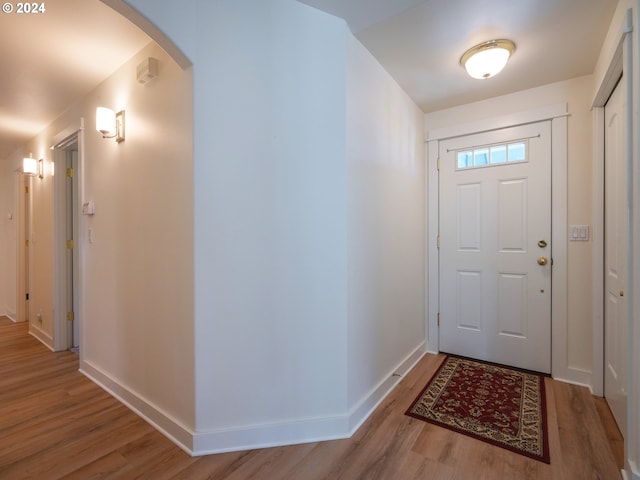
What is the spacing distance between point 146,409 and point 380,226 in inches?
78.5

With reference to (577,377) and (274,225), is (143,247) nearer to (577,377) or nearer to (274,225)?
(274,225)

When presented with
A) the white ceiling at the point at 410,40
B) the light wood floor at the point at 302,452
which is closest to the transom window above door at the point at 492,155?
the white ceiling at the point at 410,40

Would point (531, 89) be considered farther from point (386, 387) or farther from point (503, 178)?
point (386, 387)

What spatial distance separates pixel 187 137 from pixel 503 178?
258 centimetres

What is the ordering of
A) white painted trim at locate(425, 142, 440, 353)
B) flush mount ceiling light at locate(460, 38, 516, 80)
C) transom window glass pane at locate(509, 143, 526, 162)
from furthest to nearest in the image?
white painted trim at locate(425, 142, 440, 353) < transom window glass pane at locate(509, 143, 526, 162) < flush mount ceiling light at locate(460, 38, 516, 80)

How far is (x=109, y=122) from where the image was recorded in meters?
2.15

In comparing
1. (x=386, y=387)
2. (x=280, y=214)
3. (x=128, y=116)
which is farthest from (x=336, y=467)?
(x=128, y=116)

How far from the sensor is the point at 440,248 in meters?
2.98

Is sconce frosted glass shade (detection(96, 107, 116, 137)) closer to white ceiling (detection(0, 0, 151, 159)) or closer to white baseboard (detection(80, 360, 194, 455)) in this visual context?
white ceiling (detection(0, 0, 151, 159))

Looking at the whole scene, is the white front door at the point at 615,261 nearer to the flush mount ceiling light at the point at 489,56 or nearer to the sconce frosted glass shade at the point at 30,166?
the flush mount ceiling light at the point at 489,56

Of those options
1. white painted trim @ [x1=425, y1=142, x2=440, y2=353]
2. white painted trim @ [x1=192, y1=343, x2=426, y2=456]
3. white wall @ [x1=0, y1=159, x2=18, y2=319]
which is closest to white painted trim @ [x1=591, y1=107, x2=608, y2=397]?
white painted trim @ [x1=425, y1=142, x2=440, y2=353]

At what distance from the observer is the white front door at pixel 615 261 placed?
1667mm

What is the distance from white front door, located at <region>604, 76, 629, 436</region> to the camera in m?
1.67

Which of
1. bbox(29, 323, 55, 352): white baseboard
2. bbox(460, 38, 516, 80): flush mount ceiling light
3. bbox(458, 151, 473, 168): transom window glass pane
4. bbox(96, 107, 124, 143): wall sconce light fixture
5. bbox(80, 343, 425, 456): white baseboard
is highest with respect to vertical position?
bbox(460, 38, 516, 80): flush mount ceiling light
